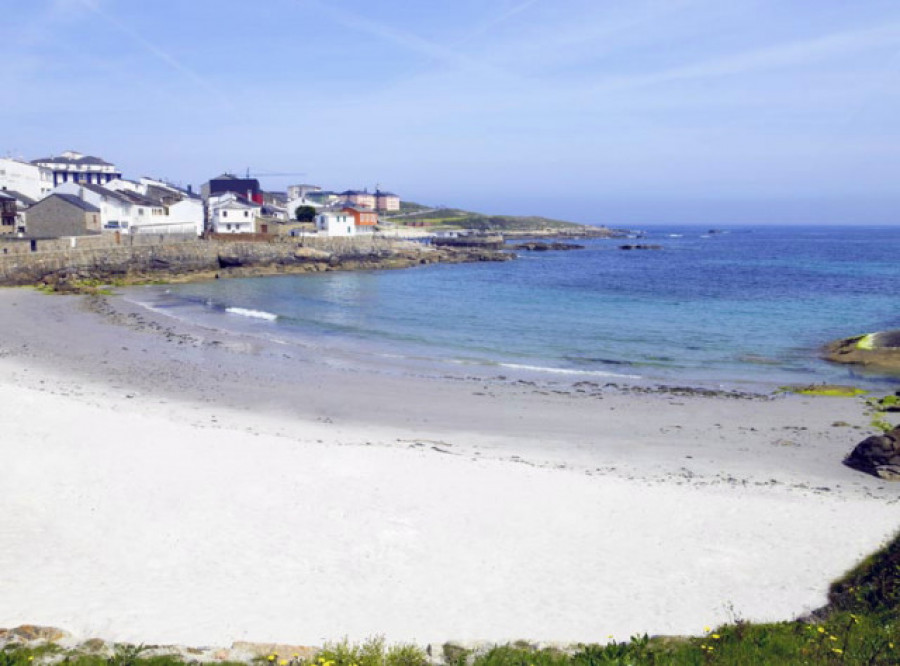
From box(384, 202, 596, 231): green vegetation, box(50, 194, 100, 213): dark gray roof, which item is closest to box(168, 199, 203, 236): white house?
box(50, 194, 100, 213): dark gray roof

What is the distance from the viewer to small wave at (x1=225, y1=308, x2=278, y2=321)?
39.7m

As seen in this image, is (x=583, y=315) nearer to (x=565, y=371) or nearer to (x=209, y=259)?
(x=565, y=371)

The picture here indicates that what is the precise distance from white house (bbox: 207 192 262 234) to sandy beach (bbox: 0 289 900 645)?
55.7 meters

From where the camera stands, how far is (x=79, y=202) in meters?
59.8

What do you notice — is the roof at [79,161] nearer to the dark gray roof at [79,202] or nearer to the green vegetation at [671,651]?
the dark gray roof at [79,202]

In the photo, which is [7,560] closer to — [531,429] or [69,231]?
[531,429]

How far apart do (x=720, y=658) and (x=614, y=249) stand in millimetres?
114999

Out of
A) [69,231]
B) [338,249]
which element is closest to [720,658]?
[69,231]

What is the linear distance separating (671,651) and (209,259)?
207 feet

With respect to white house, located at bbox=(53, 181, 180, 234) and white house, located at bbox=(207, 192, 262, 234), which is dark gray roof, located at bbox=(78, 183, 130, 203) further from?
white house, located at bbox=(207, 192, 262, 234)

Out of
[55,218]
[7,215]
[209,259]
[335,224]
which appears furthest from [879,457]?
[335,224]

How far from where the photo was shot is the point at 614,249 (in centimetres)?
11869

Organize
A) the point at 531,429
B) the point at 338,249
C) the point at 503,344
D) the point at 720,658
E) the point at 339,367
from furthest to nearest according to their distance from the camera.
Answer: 1. the point at 338,249
2. the point at 503,344
3. the point at 339,367
4. the point at 531,429
5. the point at 720,658

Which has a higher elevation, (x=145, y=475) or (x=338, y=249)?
(x=338, y=249)
